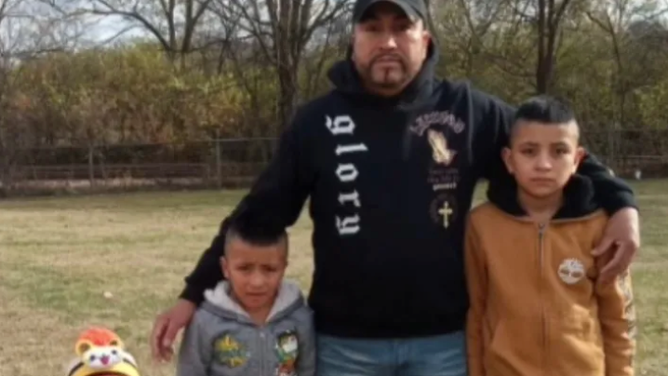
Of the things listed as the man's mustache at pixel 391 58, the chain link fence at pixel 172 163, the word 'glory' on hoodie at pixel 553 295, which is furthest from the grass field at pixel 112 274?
the chain link fence at pixel 172 163

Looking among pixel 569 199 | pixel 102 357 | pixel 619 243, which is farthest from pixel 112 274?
pixel 619 243

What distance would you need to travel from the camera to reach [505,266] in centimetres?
303

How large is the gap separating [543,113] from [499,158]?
214mm

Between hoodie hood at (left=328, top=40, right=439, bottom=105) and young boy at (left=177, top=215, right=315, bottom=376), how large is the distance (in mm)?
465

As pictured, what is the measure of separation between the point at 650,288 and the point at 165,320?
22.0 feet

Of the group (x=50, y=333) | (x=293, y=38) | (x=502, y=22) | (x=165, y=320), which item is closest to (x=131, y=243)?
(x=50, y=333)

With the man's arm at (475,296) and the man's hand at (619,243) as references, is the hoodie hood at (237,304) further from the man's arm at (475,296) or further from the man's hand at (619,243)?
the man's hand at (619,243)

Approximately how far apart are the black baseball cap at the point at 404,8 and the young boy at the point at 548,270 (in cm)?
40

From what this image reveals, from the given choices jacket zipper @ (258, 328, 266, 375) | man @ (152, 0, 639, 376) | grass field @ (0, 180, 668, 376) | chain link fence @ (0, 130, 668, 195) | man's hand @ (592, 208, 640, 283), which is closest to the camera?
man's hand @ (592, 208, 640, 283)

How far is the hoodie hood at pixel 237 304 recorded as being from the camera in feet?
10.5

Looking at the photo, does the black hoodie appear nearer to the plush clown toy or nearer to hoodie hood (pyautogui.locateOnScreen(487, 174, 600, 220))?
hoodie hood (pyautogui.locateOnScreen(487, 174, 600, 220))

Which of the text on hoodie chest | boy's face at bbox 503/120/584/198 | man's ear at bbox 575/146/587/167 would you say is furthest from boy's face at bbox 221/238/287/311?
man's ear at bbox 575/146/587/167

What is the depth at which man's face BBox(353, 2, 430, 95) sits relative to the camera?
306 cm

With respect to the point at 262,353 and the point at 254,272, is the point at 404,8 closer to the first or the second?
the point at 254,272
